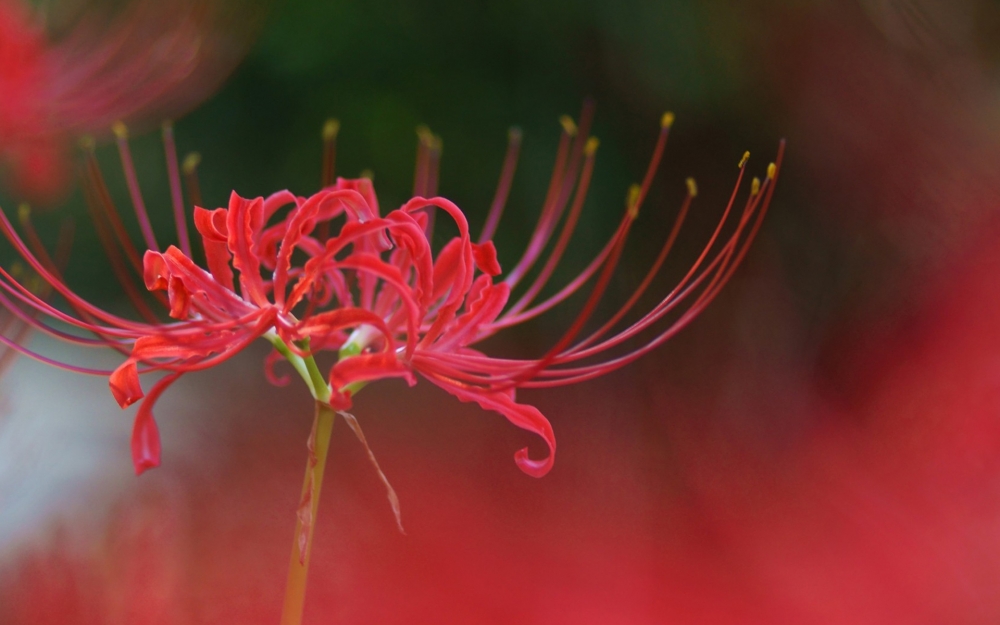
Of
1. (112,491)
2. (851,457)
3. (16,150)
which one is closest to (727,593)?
(851,457)

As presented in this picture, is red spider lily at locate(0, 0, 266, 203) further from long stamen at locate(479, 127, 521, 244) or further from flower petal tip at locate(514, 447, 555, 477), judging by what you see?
flower petal tip at locate(514, 447, 555, 477)

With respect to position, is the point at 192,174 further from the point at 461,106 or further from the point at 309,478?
the point at 461,106

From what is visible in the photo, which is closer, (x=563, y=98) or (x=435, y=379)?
(x=435, y=379)

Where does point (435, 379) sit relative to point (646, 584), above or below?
above

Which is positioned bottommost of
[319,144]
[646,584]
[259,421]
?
[259,421]

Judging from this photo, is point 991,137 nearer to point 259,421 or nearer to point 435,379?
point 435,379

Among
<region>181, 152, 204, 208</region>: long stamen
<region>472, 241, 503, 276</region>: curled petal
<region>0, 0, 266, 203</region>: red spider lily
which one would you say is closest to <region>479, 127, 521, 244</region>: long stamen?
<region>472, 241, 503, 276</region>: curled petal
